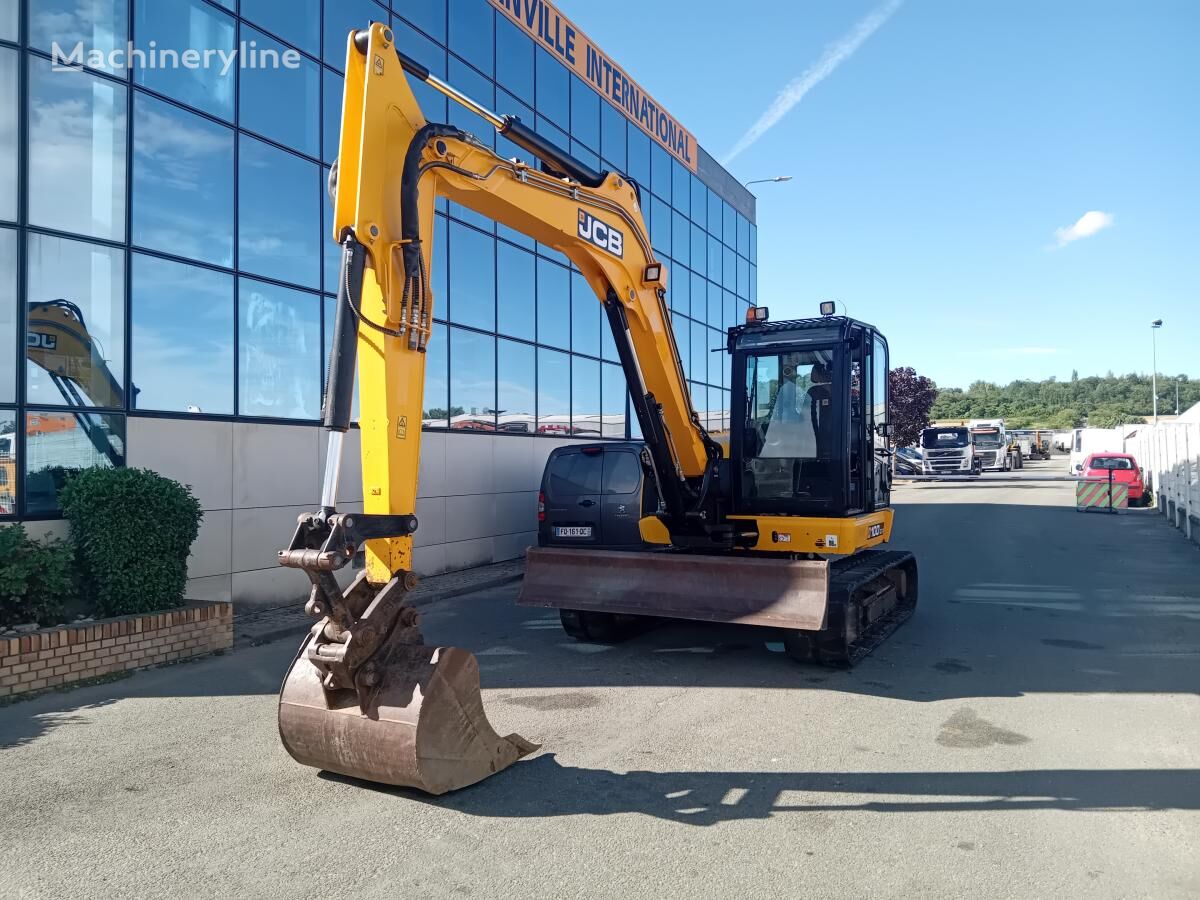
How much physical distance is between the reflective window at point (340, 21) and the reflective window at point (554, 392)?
6304 millimetres

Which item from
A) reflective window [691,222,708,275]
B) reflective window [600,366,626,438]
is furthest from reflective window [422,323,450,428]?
reflective window [691,222,708,275]

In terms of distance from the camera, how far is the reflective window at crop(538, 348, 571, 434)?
650 inches

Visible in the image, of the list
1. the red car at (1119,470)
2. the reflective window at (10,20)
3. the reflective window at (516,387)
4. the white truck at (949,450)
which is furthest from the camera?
the white truck at (949,450)

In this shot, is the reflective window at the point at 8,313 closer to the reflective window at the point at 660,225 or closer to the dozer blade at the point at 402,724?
the dozer blade at the point at 402,724

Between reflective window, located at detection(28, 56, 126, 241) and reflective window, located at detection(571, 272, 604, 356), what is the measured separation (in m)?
9.76

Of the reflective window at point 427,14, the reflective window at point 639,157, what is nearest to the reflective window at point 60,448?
the reflective window at point 427,14

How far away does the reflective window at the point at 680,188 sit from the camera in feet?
73.5

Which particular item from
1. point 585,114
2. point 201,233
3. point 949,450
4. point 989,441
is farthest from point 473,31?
point 989,441

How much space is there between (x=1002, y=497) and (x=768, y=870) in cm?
2848

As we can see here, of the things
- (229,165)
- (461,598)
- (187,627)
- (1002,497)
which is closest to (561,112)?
(229,165)

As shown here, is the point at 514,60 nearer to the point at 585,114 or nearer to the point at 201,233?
the point at 585,114

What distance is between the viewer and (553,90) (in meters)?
16.8

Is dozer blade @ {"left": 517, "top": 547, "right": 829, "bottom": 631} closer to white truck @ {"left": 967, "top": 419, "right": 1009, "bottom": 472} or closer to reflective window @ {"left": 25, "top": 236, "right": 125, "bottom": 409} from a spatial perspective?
reflective window @ {"left": 25, "top": 236, "right": 125, "bottom": 409}

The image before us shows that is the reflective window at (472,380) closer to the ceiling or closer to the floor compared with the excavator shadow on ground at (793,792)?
closer to the ceiling
